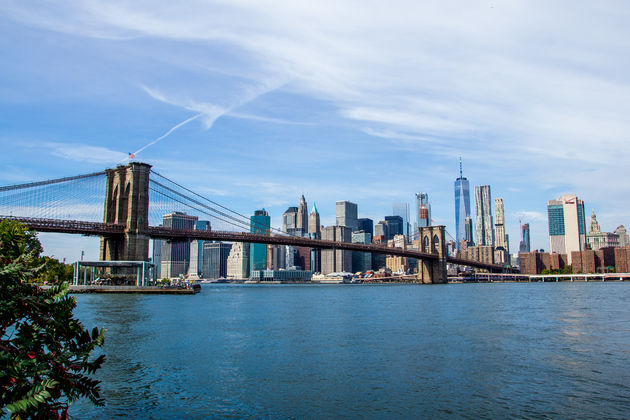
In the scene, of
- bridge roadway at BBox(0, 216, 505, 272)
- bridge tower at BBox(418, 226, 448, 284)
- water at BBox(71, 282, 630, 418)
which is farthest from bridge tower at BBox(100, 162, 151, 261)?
bridge tower at BBox(418, 226, 448, 284)

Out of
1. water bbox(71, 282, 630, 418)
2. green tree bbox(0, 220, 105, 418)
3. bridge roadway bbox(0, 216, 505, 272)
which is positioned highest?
bridge roadway bbox(0, 216, 505, 272)

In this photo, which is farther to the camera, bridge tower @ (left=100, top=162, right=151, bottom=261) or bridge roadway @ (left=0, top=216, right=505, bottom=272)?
bridge tower @ (left=100, top=162, right=151, bottom=261)

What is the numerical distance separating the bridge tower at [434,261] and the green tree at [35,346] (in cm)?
11694

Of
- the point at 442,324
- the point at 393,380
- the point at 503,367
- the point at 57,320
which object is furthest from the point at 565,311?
the point at 57,320

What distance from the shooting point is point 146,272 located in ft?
225

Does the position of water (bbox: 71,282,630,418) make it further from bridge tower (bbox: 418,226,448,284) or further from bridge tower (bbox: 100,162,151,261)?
bridge tower (bbox: 418,226,448,284)

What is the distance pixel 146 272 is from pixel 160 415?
60.6 meters

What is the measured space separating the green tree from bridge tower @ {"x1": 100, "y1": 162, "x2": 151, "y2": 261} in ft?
204

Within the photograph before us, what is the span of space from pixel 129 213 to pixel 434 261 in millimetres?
75996

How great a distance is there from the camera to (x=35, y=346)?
5711 millimetres

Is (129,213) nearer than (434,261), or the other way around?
(129,213)

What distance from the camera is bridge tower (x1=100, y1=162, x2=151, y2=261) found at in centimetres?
6575

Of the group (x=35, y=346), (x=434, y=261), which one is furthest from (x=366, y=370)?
(x=434, y=261)

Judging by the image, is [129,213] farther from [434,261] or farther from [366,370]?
[434,261]
